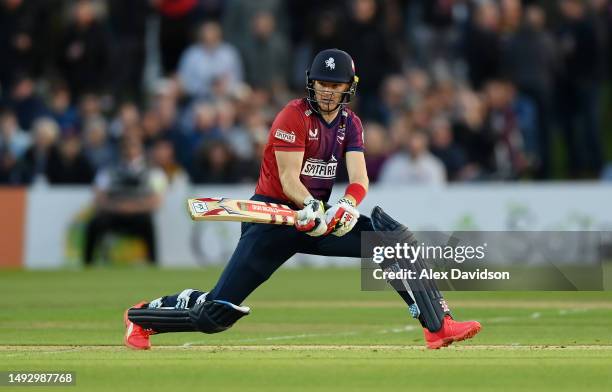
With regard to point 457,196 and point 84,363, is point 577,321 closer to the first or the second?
point 84,363

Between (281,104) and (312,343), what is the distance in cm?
1328

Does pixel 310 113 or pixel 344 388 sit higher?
pixel 310 113

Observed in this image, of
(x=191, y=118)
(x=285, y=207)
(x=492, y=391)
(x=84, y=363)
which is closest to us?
(x=492, y=391)

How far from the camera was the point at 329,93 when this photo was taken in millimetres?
11852

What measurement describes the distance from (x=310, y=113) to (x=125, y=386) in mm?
3368

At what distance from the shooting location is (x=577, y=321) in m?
15.1

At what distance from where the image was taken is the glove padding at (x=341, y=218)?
1159cm

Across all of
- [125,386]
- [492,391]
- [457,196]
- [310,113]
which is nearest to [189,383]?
[125,386]

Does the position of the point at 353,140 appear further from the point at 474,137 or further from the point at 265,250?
the point at 474,137

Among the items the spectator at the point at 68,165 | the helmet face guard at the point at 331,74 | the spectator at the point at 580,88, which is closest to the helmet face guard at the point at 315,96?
the helmet face guard at the point at 331,74

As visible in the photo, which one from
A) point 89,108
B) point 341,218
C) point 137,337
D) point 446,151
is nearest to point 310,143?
point 341,218

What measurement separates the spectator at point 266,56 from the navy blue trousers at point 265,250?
46.8 feet

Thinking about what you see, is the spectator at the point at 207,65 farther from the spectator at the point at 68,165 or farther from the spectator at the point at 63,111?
the spectator at the point at 68,165

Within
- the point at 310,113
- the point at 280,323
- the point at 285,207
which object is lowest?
the point at 280,323
